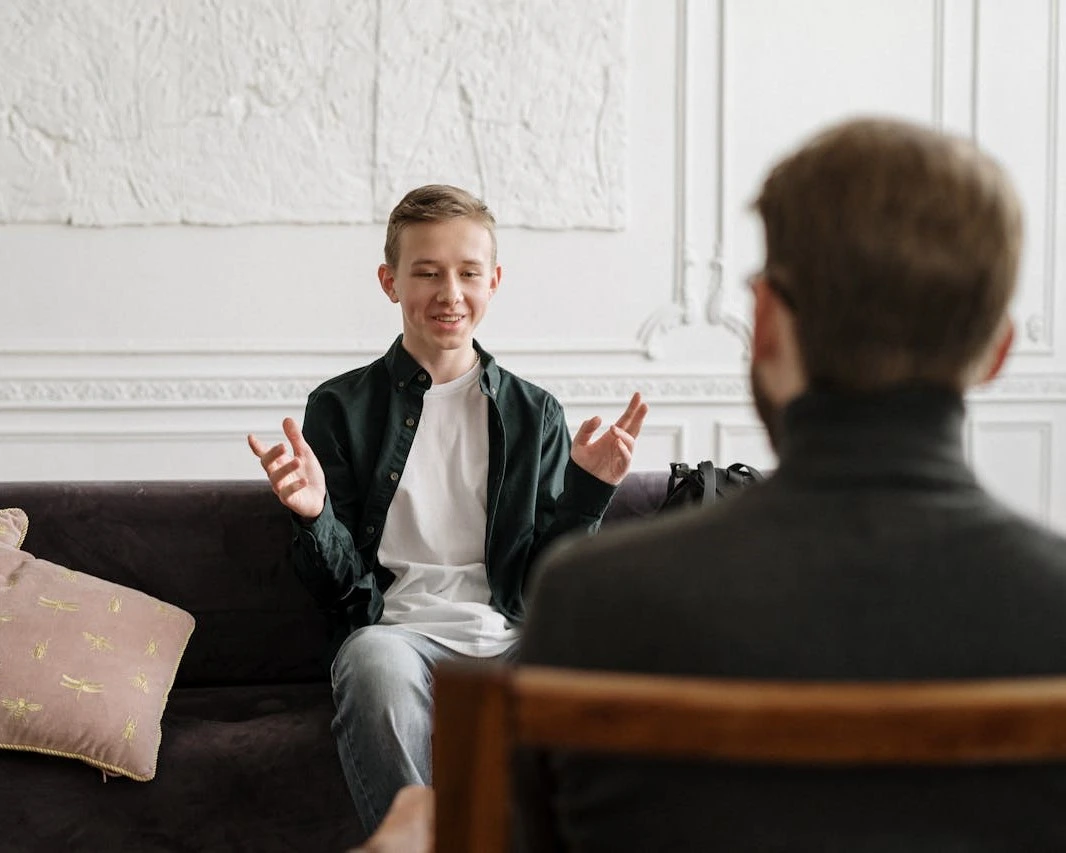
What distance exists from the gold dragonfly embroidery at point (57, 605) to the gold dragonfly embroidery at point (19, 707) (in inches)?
7.1

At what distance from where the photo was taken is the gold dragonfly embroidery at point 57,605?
208 centimetres

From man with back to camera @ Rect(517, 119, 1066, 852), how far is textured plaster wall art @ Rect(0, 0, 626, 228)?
3.27 metres

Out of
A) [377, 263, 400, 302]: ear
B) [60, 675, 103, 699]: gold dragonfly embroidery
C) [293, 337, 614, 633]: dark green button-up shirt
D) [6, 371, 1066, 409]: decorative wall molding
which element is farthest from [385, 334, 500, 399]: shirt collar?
[6, 371, 1066, 409]: decorative wall molding

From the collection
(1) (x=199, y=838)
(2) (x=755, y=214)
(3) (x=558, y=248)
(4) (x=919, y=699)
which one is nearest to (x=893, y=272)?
(2) (x=755, y=214)

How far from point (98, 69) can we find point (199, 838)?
2693 mm

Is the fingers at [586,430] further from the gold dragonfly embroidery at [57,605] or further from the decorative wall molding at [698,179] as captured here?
the decorative wall molding at [698,179]

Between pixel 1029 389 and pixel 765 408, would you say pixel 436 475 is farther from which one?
pixel 1029 389

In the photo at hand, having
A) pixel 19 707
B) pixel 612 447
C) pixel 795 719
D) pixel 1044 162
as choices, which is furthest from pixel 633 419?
pixel 1044 162

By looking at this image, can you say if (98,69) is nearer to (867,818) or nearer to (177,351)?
(177,351)

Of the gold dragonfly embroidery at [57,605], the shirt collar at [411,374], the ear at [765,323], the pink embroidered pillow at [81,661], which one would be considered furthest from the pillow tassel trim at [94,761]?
the ear at [765,323]

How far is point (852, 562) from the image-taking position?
2.29 ft

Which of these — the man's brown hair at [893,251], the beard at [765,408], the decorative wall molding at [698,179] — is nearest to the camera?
the man's brown hair at [893,251]

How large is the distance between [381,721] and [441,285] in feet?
2.66

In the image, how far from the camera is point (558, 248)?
4027 millimetres
